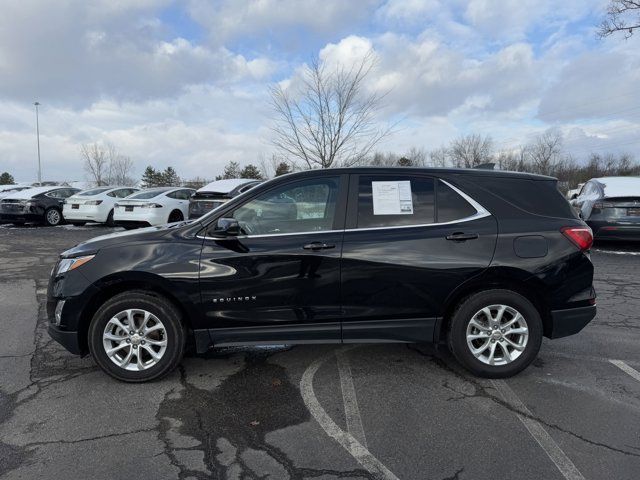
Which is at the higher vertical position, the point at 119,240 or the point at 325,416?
the point at 119,240

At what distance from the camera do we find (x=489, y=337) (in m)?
3.96

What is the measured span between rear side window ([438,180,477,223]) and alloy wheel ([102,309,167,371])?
241 centimetres

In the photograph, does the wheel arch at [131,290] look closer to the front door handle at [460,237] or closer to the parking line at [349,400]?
the parking line at [349,400]

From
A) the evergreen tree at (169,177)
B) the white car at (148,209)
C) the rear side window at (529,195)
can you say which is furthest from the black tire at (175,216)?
the evergreen tree at (169,177)

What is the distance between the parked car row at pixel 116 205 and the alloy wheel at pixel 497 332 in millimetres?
9207

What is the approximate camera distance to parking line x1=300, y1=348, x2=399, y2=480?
2.79m

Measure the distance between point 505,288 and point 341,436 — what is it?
181 cm

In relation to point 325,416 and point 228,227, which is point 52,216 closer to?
point 228,227

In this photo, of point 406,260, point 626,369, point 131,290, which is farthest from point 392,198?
point 626,369

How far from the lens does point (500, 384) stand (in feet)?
12.9

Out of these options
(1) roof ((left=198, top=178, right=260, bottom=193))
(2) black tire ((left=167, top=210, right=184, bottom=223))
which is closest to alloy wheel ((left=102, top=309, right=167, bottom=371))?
(1) roof ((left=198, top=178, right=260, bottom=193))

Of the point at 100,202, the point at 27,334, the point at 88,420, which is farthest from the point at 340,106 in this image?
the point at 88,420

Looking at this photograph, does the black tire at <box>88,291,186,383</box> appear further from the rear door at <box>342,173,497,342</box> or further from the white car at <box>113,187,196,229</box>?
the white car at <box>113,187,196,229</box>

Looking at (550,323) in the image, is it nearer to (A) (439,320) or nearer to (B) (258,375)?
(A) (439,320)
